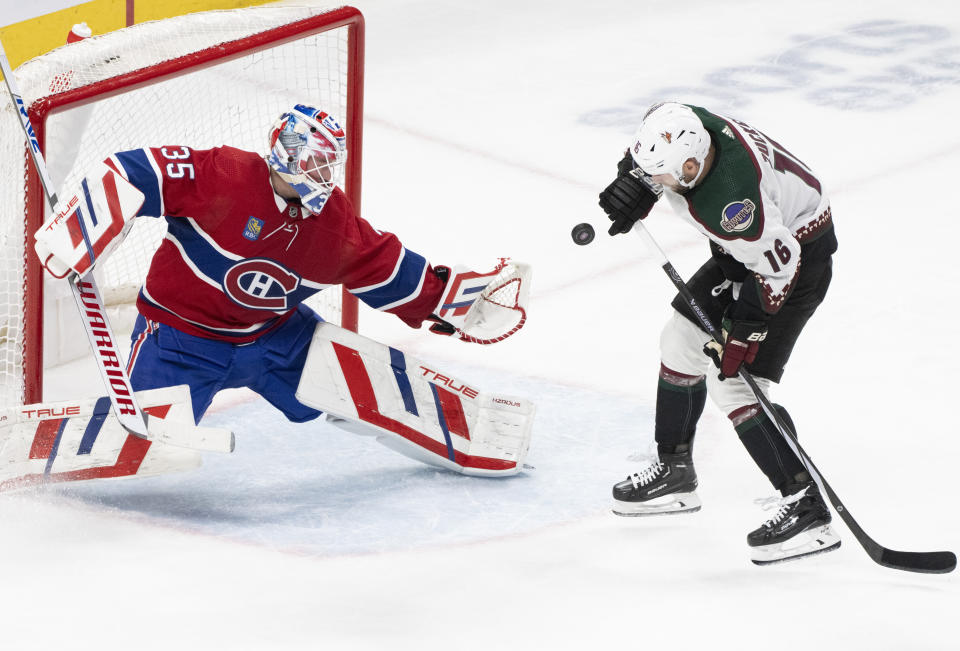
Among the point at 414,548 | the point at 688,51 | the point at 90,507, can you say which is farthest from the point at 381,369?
the point at 688,51

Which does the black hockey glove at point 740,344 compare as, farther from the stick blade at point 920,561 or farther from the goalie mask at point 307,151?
the goalie mask at point 307,151

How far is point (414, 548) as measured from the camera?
294cm

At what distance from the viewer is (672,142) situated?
269cm

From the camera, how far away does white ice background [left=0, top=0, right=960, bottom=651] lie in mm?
2637

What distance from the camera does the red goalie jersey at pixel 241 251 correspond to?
2881 mm

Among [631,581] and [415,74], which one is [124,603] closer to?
[631,581]

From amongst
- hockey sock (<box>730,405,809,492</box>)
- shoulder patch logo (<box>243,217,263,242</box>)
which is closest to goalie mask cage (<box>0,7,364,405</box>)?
shoulder patch logo (<box>243,217,263,242</box>)

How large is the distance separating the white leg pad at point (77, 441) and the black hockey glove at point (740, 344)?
1157mm

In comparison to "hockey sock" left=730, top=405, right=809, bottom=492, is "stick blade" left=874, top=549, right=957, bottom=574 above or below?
below

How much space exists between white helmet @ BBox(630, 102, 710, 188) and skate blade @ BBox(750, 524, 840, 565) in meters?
0.78

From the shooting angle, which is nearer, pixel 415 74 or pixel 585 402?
pixel 585 402

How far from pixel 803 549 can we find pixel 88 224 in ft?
5.29

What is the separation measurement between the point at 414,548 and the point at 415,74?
381 centimetres

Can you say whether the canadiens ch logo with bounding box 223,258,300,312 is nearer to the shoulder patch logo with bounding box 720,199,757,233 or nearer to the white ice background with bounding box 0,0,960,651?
the white ice background with bounding box 0,0,960,651
